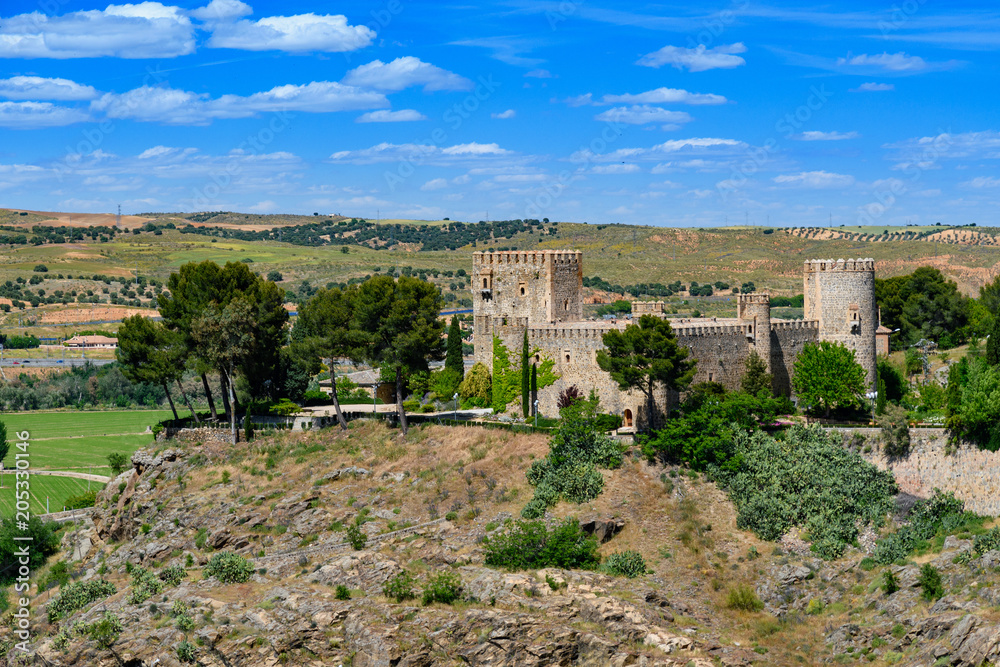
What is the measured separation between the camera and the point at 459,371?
203 feet

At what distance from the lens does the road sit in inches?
4626

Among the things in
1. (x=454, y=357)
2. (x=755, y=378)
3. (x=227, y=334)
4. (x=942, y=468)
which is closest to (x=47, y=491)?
(x=227, y=334)

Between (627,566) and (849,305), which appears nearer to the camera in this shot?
(627,566)

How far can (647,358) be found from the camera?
50250 mm

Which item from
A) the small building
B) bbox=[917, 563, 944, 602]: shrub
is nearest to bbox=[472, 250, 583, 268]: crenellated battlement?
bbox=[917, 563, 944, 602]: shrub

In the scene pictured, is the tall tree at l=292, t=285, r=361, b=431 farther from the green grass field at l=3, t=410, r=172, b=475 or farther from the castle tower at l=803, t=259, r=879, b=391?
the castle tower at l=803, t=259, r=879, b=391

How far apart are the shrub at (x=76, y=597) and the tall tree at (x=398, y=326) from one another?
1682 centimetres

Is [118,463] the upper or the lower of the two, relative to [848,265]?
lower

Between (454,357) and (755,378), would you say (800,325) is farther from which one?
(454,357)

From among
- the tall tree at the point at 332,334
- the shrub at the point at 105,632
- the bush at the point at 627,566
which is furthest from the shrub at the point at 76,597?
the bush at the point at 627,566

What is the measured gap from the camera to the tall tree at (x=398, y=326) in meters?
56.2

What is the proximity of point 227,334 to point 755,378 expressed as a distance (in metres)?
28.6

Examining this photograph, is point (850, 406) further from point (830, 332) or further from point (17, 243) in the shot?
point (17, 243)

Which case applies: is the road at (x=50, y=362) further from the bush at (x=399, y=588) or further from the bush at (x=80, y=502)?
the bush at (x=399, y=588)
